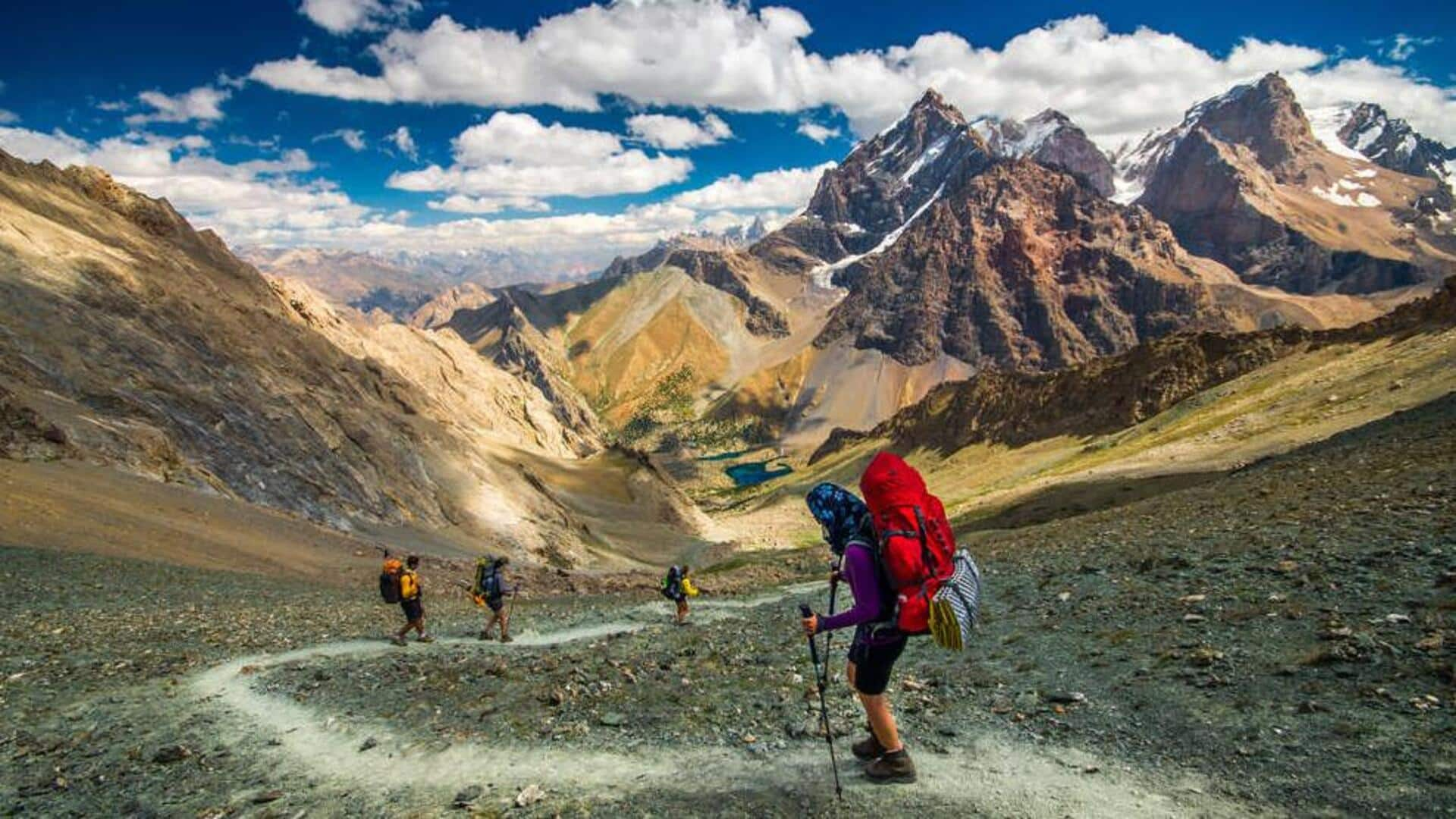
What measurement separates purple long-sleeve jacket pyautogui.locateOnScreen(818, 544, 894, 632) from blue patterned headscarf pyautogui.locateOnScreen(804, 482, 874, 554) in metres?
0.28

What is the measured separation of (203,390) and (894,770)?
204ft

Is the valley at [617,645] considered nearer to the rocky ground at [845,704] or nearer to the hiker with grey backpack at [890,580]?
the rocky ground at [845,704]

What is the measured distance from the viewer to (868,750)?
33.5 ft

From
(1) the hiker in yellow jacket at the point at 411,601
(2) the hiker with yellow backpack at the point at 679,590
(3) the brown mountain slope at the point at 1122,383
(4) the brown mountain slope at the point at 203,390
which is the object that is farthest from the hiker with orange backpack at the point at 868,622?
(3) the brown mountain slope at the point at 1122,383

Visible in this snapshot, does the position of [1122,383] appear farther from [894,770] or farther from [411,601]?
[894,770]

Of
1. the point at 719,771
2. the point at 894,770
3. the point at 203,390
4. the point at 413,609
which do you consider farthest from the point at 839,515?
→ the point at 203,390

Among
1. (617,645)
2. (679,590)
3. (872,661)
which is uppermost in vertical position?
(872,661)

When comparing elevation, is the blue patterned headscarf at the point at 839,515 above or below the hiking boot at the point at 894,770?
above

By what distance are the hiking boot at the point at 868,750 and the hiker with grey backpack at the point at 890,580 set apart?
0.52 ft

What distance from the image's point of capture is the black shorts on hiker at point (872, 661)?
929cm

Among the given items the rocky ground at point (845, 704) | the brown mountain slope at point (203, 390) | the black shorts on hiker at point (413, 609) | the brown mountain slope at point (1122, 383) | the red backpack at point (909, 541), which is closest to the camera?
the red backpack at point (909, 541)

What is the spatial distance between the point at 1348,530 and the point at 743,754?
50.6ft

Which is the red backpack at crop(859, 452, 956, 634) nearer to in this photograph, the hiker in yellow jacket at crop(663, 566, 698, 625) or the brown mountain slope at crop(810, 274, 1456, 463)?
the hiker in yellow jacket at crop(663, 566, 698, 625)

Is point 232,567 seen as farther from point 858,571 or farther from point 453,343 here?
point 453,343
